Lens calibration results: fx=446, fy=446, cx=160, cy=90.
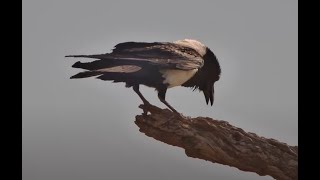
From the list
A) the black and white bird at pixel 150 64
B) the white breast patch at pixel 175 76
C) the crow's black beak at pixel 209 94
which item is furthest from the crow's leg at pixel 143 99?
the crow's black beak at pixel 209 94

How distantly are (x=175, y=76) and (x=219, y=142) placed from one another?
86cm

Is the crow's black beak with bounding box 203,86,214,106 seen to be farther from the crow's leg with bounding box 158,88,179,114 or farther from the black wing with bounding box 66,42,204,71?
the crow's leg with bounding box 158,88,179,114

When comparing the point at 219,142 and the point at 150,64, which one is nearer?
the point at 150,64

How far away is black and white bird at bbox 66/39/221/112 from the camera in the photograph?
14.7 ft

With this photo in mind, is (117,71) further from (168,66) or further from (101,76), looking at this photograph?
(168,66)

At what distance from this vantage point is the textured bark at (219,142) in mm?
4727

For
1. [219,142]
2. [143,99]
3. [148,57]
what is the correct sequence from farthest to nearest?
[143,99]
[219,142]
[148,57]

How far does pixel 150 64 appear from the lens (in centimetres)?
466

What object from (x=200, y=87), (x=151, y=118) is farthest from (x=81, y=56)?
(x=200, y=87)

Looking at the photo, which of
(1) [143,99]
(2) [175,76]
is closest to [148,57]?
(2) [175,76]

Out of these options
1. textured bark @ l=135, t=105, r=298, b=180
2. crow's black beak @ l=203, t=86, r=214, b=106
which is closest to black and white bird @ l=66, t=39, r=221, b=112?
textured bark @ l=135, t=105, r=298, b=180

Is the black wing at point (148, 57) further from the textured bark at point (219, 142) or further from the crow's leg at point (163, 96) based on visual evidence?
the textured bark at point (219, 142)

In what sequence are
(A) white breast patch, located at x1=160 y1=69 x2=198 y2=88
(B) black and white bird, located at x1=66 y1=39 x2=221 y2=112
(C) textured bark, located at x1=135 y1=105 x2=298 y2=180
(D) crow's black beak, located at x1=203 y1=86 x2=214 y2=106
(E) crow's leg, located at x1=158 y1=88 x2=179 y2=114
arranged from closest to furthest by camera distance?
1. (B) black and white bird, located at x1=66 y1=39 x2=221 y2=112
2. (C) textured bark, located at x1=135 y1=105 x2=298 y2=180
3. (A) white breast patch, located at x1=160 y1=69 x2=198 y2=88
4. (E) crow's leg, located at x1=158 y1=88 x2=179 y2=114
5. (D) crow's black beak, located at x1=203 y1=86 x2=214 y2=106

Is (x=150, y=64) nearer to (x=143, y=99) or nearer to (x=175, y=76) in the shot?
(x=175, y=76)
